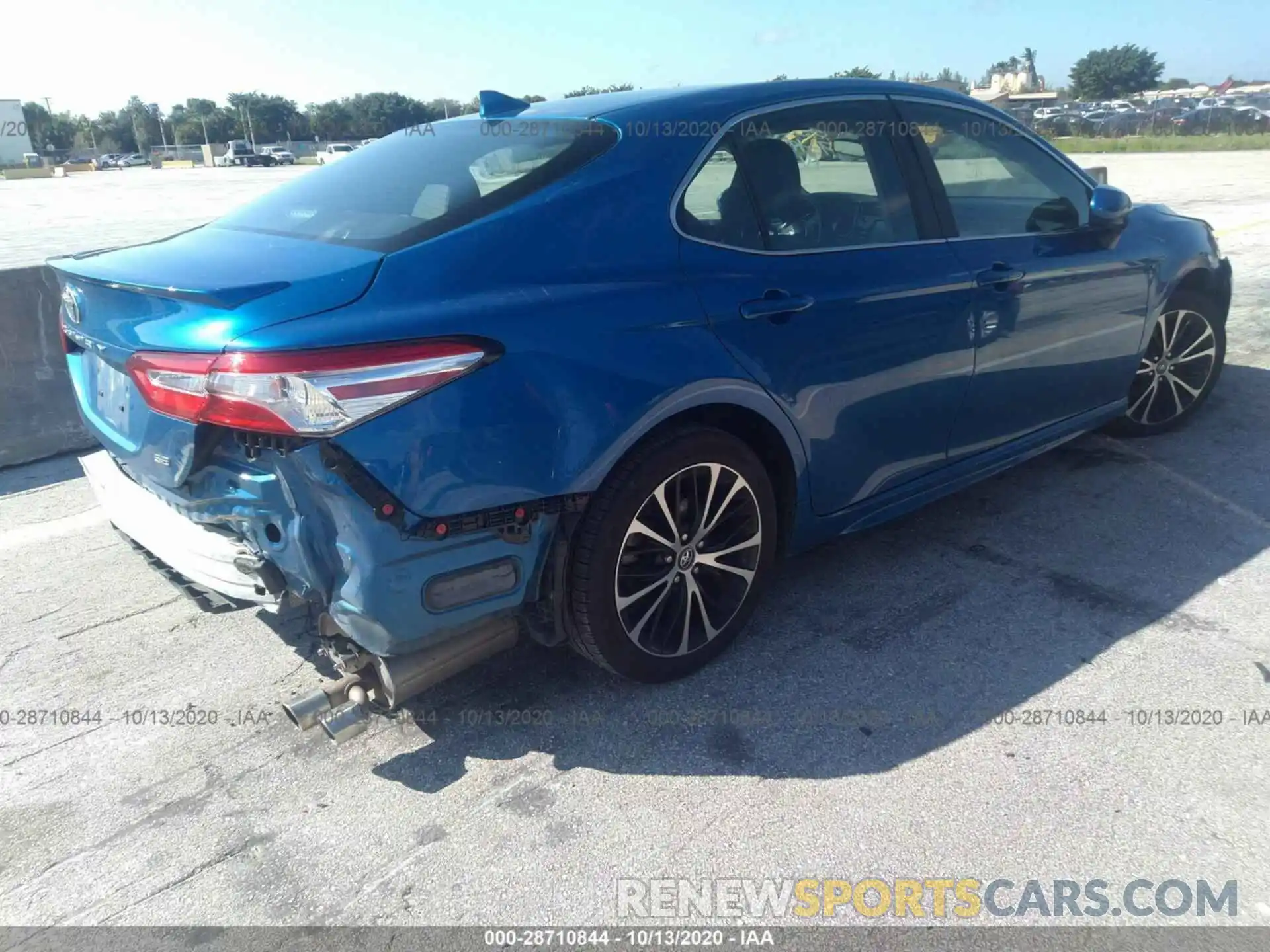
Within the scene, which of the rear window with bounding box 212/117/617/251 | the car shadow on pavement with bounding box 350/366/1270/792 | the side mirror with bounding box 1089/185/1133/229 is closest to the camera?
the rear window with bounding box 212/117/617/251

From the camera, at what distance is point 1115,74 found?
293ft

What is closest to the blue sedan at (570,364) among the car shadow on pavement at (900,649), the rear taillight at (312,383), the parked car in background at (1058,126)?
the rear taillight at (312,383)

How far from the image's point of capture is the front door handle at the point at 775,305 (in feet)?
9.30

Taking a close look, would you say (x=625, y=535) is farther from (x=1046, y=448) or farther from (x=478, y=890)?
(x=1046, y=448)

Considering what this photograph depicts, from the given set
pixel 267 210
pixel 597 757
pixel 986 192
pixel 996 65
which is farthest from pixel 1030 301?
pixel 996 65

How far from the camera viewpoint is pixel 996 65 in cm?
11888

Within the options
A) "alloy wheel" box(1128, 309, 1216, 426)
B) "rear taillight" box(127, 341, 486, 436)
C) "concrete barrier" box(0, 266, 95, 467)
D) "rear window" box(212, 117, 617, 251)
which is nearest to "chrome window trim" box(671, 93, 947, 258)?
"rear window" box(212, 117, 617, 251)

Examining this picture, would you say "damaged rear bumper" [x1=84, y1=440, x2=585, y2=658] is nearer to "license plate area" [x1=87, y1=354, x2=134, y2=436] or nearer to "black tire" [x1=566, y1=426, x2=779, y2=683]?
"black tire" [x1=566, y1=426, x2=779, y2=683]

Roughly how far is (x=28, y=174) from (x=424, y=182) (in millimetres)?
65834

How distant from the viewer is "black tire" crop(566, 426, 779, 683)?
2641 mm

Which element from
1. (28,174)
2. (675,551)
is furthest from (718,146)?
(28,174)

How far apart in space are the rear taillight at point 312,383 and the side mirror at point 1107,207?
2.97m

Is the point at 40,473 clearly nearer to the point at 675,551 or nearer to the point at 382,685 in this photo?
the point at 382,685

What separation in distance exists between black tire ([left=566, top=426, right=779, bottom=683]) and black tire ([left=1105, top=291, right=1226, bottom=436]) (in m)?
2.60
